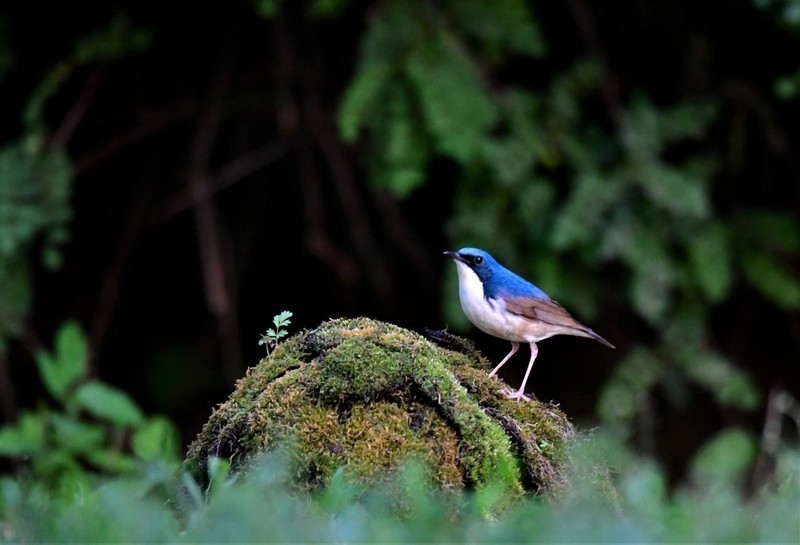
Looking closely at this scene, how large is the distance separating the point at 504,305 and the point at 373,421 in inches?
59.8

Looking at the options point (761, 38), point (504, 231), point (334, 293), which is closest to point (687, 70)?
point (761, 38)

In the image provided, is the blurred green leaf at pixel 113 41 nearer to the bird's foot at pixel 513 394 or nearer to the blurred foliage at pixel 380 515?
the blurred foliage at pixel 380 515

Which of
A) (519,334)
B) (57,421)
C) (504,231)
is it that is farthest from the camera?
(504,231)

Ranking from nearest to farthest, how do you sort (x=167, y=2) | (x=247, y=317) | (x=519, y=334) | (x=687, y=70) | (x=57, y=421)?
(x=519, y=334) < (x=57, y=421) < (x=687, y=70) < (x=167, y=2) < (x=247, y=317)

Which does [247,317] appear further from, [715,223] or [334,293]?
[715,223]

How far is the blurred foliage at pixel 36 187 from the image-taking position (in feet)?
23.7

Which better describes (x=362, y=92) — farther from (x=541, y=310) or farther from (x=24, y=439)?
(x=24, y=439)

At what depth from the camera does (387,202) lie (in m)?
8.61

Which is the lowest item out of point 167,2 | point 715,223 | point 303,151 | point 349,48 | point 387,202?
point 715,223

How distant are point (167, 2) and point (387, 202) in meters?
2.33

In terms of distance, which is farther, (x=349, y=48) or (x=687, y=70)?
(x=349, y=48)

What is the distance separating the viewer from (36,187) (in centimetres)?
736

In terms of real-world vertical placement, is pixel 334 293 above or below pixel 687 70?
below

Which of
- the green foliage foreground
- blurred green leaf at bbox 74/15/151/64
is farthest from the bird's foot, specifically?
blurred green leaf at bbox 74/15/151/64
